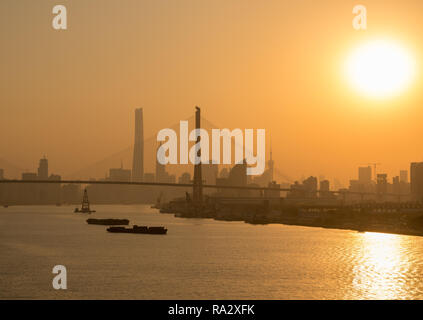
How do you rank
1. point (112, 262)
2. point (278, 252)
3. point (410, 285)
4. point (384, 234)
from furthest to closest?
point (384, 234), point (278, 252), point (112, 262), point (410, 285)

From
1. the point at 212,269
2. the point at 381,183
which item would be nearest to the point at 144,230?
the point at 212,269

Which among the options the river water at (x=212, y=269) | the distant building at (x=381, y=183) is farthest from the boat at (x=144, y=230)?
the distant building at (x=381, y=183)

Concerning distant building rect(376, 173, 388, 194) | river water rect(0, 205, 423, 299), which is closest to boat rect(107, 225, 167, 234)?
river water rect(0, 205, 423, 299)

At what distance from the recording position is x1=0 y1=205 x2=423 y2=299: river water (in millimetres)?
27266

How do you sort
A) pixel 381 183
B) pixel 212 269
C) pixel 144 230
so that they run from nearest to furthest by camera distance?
pixel 212 269 → pixel 144 230 → pixel 381 183

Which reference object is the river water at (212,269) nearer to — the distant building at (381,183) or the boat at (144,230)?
the boat at (144,230)

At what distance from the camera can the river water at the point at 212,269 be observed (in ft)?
89.5

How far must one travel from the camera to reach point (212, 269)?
3500 cm

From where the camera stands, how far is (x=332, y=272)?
34.3m

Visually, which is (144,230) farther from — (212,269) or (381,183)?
(381,183)
